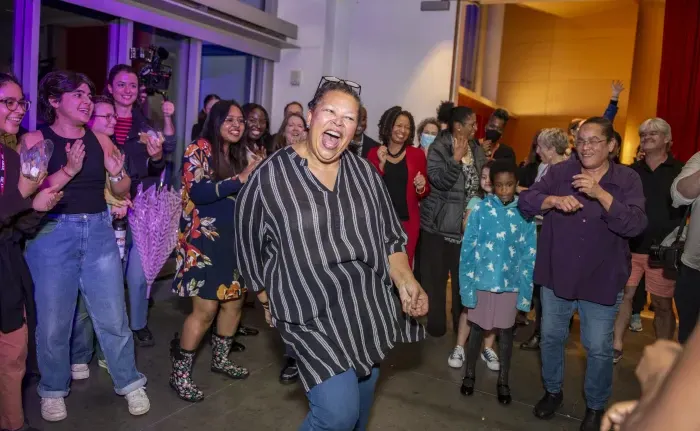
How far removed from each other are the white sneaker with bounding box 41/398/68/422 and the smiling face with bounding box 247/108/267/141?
6.88ft

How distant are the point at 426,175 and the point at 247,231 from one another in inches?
104

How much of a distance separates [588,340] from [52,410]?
9.32ft

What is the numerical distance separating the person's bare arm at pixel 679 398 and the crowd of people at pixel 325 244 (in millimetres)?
407

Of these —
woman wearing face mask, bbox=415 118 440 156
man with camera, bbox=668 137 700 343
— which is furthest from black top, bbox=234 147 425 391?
woman wearing face mask, bbox=415 118 440 156

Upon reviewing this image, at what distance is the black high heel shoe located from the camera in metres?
3.71

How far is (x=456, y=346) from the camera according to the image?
4371mm

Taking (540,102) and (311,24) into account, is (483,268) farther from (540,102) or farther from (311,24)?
(540,102)

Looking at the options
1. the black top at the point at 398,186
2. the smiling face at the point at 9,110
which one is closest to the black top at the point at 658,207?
the black top at the point at 398,186

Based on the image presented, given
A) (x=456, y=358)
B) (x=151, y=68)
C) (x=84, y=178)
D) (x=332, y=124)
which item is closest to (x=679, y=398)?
(x=332, y=124)

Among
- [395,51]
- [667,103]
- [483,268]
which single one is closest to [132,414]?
[483,268]

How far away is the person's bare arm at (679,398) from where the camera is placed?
56 centimetres

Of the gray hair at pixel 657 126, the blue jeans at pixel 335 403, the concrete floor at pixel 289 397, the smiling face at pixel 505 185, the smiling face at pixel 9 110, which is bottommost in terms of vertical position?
the concrete floor at pixel 289 397

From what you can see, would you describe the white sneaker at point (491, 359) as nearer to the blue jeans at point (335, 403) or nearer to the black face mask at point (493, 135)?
the black face mask at point (493, 135)

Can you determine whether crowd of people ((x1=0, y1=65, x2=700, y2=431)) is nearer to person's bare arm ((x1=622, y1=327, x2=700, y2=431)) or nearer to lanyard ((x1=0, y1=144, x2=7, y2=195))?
lanyard ((x1=0, y1=144, x2=7, y2=195))
